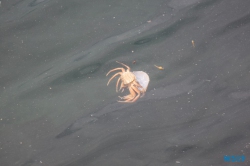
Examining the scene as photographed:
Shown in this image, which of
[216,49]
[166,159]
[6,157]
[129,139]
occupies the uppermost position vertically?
[216,49]

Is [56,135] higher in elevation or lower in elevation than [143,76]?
lower

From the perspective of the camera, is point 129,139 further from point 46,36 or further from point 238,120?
point 46,36

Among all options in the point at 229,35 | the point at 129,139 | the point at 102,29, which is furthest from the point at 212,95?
the point at 102,29

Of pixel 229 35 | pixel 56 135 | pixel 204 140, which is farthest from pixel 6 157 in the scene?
pixel 229 35

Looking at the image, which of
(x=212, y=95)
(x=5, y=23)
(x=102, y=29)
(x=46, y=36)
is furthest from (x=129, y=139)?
(x=5, y=23)

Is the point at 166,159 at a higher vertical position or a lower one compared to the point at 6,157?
lower

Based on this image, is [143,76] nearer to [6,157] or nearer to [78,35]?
[78,35]

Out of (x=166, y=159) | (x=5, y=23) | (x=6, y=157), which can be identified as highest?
(x=5, y=23)
